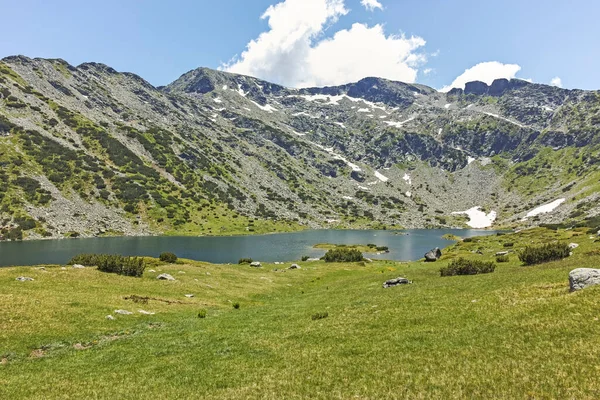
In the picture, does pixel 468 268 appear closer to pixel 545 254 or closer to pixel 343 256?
pixel 545 254

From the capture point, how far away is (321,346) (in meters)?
20.4

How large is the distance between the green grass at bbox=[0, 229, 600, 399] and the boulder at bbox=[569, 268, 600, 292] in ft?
3.73

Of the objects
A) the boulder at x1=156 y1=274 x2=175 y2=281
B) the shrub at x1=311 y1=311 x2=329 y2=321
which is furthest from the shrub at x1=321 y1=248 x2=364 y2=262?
the shrub at x1=311 y1=311 x2=329 y2=321

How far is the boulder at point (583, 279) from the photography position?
→ 2083 cm

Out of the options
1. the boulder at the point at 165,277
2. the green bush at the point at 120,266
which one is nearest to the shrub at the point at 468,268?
the boulder at the point at 165,277

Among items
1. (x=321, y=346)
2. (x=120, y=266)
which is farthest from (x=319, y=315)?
(x=120, y=266)

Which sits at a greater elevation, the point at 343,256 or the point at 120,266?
the point at 120,266

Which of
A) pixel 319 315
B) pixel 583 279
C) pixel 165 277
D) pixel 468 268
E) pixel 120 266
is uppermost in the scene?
pixel 583 279

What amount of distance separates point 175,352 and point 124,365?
9.89 ft

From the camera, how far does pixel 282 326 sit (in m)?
27.7

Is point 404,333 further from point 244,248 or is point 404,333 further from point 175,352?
point 244,248

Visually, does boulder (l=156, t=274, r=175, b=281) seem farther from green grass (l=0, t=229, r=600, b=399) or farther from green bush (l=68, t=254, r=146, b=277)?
green grass (l=0, t=229, r=600, b=399)

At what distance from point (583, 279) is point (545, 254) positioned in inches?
932

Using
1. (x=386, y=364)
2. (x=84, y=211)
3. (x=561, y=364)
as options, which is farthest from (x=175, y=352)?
(x=84, y=211)
